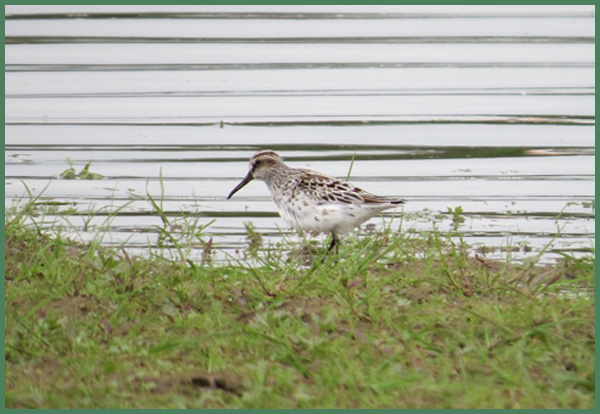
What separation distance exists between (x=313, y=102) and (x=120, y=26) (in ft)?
18.5

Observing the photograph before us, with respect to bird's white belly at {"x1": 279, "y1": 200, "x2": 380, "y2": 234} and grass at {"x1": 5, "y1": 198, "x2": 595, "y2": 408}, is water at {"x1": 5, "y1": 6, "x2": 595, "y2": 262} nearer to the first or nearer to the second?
bird's white belly at {"x1": 279, "y1": 200, "x2": 380, "y2": 234}

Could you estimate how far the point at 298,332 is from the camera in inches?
228

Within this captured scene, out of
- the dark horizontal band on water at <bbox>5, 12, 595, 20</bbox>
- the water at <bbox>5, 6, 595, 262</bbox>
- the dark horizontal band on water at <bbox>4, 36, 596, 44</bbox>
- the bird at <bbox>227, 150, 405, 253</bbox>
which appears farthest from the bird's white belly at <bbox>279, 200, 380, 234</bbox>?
the dark horizontal band on water at <bbox>5, 12, 595, 20</bbox>

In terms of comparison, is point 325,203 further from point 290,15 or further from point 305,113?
point 290,15

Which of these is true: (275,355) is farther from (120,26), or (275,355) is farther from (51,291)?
(120,26)

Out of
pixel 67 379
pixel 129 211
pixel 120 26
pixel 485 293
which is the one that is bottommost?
pixel 67 379

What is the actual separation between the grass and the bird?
0.65 metres

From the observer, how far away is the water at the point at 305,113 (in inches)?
392

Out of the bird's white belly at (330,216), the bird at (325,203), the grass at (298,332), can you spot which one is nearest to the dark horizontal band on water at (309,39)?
the bird at (325,203)

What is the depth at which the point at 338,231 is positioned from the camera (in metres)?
8.39

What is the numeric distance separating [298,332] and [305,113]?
8453 millimetres

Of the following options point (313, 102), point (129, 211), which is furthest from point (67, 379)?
point (313, 102)

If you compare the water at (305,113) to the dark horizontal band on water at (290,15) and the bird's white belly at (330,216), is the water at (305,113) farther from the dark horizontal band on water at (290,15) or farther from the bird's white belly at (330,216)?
the bird's white belly at (330,216)

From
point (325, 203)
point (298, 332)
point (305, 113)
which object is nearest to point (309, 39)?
point (305, 113)
